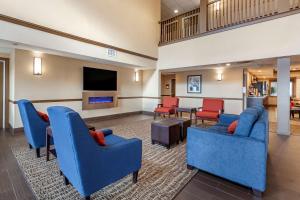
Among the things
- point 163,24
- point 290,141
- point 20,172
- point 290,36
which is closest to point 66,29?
point 20,172

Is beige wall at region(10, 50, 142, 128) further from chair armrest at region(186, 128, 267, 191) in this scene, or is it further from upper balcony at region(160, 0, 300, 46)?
chair armrest at region(186, 128, 267, 191)

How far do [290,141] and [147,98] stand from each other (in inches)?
223

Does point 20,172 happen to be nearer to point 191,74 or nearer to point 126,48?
point 126,48

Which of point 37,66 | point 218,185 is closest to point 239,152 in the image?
point 218,185

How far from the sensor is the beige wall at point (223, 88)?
7.24 metres

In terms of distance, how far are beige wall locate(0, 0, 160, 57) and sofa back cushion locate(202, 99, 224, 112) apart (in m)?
3.14

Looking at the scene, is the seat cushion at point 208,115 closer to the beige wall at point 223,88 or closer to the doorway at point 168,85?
the beige wall at point 223,88

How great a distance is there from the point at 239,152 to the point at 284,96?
3814 millimetres

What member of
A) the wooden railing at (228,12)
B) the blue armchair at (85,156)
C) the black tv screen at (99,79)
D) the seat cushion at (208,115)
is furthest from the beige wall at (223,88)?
the blue armchair at (85,156)

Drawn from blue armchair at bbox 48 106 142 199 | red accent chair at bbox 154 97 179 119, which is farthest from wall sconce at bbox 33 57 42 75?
red accent chair at bbox 154 97 179 119

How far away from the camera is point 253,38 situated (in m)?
5.03

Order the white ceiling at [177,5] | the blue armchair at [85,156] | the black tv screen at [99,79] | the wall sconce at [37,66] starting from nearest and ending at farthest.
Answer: the blue armchair at [85,156] < the wall sconce at [37,66] < the black tv screen at [99,79] < the white ceiling at [177,5]

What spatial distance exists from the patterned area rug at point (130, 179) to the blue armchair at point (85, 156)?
0.26 metres

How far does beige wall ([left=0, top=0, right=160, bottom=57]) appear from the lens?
3857 millimetres
